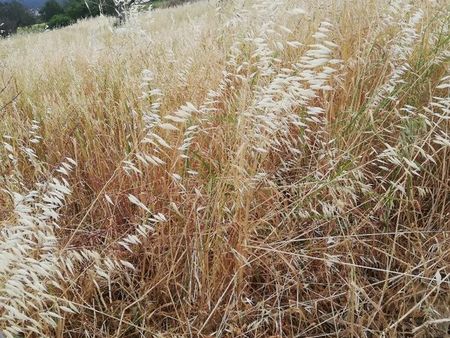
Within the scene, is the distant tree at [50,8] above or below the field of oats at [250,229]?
above

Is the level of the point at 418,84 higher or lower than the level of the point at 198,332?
higher

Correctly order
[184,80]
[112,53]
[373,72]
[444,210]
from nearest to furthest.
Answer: [444,210] < [373,72] < [184,80] < [112,53]

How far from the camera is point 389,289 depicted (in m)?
1.12

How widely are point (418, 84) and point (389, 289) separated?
815mm

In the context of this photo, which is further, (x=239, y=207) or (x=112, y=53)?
(x=112, y=53)

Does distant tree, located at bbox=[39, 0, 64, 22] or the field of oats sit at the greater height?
distant tree, located at bbox=[39, 0, 64, 22]

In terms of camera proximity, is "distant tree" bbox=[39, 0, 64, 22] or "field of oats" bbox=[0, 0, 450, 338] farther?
"distant tree" bbox=[39, 0, 64, 22]

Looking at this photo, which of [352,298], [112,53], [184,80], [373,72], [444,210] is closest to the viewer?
[352,298]

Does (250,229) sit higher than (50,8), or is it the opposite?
(50,8)

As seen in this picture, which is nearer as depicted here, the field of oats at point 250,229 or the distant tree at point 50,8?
the field of oats at point 250,229

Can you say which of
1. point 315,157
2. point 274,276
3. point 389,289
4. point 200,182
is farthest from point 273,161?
point 389,289

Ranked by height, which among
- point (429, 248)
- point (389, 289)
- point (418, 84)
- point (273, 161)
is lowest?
point (389, 289)

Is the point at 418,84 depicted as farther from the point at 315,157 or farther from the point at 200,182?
the point at 200,182

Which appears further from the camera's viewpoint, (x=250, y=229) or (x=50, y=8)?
(x=50, y=8)
